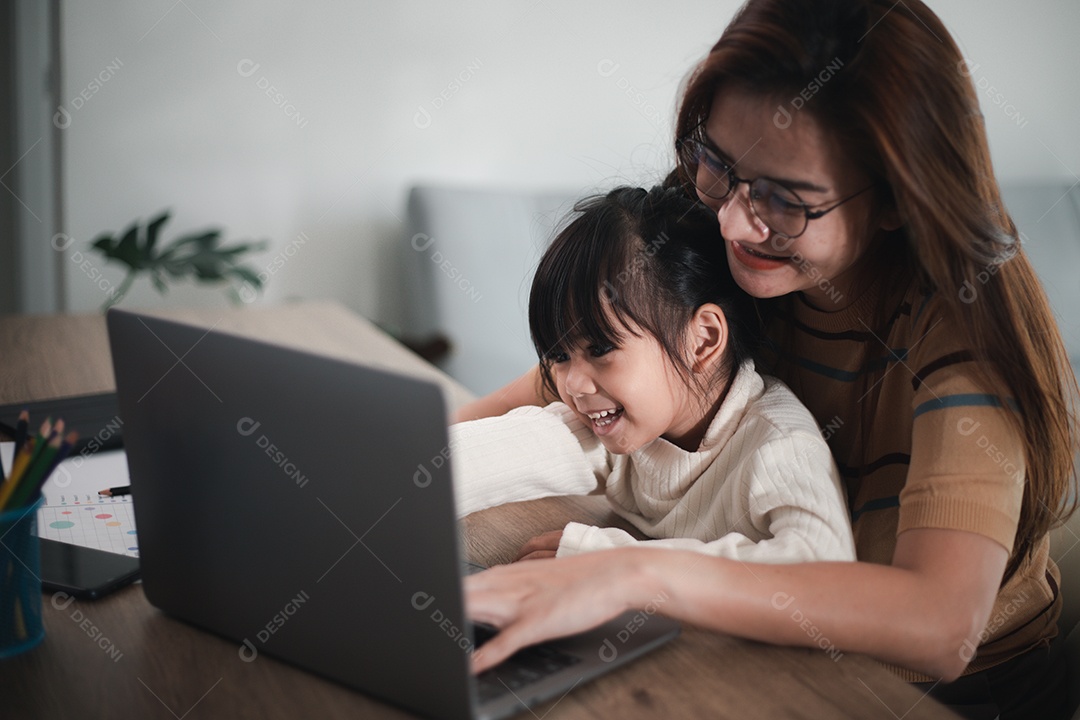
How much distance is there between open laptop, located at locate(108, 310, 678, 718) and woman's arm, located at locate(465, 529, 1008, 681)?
0.04 meters

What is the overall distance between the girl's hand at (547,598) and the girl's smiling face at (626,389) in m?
0.32

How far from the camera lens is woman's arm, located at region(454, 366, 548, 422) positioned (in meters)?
1.20

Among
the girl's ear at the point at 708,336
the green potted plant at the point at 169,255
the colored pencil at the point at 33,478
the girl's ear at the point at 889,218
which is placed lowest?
the green potted plant at the point at 169,255

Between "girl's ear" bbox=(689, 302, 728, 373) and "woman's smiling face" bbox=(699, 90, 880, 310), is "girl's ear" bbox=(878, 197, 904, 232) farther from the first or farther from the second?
"girl's ear" bbox=(689, 302, 728, 373)

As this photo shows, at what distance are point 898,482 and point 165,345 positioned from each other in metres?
0.72

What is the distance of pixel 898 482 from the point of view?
3.17 ft

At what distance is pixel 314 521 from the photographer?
2.02ft

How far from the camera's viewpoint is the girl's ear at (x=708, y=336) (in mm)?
1024

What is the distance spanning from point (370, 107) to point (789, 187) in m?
2.15

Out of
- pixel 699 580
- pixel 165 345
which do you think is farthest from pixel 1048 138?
pixel 165 345

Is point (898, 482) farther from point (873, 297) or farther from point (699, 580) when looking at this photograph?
point (699, 580)

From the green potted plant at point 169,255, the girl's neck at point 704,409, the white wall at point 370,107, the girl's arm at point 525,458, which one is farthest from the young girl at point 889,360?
the green potted plant at point 169,255

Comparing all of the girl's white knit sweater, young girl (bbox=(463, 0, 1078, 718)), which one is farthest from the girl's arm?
young girl (bbox=(463, 0, 1078, 718))

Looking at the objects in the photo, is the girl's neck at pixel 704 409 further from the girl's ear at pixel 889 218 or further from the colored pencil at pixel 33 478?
the colored pencil at pixel 33 478
